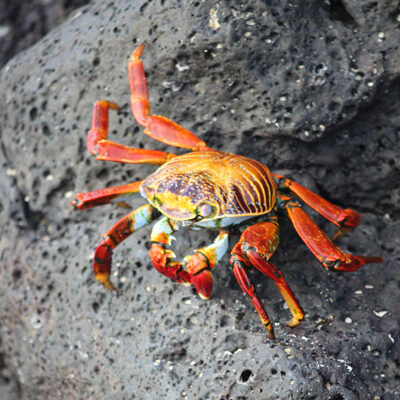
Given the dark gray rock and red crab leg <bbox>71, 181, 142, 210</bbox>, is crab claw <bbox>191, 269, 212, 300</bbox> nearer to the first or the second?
red crab leg <bbox>71, 181, 142, 210</bbox>

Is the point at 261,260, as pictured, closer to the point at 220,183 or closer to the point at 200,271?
the point at 200,271

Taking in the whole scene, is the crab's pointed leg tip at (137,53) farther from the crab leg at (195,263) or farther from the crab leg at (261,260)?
the crab leg at (261,260)

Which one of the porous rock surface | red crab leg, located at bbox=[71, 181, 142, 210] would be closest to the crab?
red crab leg, located at bbox=[71, 181, 142, 210]

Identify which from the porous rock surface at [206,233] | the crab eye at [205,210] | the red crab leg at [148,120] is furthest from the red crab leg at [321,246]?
the red crab leg at [148,120]

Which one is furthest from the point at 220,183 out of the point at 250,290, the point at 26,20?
the point at 26,20

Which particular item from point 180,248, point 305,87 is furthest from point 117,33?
point 180,248

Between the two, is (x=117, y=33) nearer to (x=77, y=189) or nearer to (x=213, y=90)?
(x=213, y=90)
